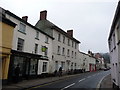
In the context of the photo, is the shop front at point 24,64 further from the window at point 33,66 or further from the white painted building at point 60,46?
the white painted building at point 60,46

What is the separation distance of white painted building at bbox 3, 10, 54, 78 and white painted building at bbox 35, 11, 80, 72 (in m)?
3.29

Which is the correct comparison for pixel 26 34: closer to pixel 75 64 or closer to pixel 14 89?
pixel 14 89

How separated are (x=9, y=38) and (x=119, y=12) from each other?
10530mm

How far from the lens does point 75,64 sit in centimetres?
3862

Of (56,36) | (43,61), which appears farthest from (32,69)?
(56,36)

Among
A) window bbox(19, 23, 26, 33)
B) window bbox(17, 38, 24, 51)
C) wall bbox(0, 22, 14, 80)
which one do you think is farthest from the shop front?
window bbox(19, 23, 26, 33)

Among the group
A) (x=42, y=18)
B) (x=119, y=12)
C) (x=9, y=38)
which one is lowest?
(x=9, y=38)

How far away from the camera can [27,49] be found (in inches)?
732

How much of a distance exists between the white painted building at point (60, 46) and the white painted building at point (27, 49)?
3.29 meters

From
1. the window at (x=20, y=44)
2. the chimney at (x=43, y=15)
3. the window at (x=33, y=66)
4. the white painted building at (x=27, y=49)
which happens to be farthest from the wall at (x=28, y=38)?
the chimney at (x=43, y=15)

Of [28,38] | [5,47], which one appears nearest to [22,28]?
[28,38]

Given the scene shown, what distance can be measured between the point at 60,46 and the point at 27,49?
465 inches

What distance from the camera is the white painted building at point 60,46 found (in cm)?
2717

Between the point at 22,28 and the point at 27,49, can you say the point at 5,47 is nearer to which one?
the point at 22,28
